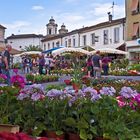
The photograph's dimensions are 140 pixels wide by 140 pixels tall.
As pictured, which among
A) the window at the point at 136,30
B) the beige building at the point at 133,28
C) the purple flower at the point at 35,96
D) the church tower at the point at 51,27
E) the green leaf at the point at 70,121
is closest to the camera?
the green leaf at the point at 70,121

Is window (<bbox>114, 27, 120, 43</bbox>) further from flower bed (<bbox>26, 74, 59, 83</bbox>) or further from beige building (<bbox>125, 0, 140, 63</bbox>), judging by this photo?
flower bed (<bbox>26, 74, 59, 83</bbox>)

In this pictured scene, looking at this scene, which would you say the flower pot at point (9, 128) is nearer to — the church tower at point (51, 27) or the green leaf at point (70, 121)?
the green leaf at point (70, 121)

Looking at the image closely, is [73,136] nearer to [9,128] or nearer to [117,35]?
[9,128]

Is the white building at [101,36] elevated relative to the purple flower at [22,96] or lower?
elevated

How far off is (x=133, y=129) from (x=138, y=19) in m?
47.8

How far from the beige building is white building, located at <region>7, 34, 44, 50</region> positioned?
6397 centimetres

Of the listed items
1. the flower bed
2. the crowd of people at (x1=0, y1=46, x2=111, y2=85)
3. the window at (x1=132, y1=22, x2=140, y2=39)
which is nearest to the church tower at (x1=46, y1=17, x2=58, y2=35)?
the crowd of people at (x1=0, y1=46, x2=111, y2=85)

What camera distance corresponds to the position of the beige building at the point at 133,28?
A: 52.7 metres

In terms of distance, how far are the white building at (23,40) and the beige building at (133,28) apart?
64.0 m

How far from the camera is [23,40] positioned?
124 meters

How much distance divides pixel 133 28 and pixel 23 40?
73448 millimetres

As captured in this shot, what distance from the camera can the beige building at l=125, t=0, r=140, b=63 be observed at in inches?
2073

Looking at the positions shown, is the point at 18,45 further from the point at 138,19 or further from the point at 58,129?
the point at 58,129

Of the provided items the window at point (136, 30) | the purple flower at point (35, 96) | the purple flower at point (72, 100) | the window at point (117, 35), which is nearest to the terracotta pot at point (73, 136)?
the purple flower at point (72, 100)
